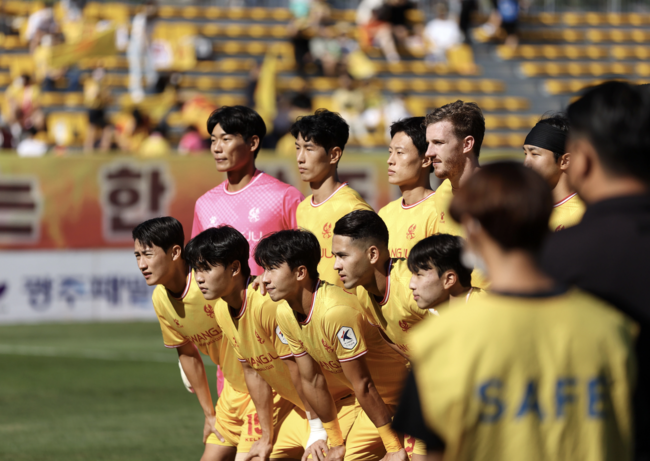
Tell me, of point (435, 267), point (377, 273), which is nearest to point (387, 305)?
point (377, 273)

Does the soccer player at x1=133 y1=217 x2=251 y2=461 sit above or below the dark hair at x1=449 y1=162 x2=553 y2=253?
below

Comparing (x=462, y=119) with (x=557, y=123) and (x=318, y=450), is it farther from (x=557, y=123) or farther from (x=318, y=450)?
(x=318, y=450)

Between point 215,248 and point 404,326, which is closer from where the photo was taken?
point 404,326

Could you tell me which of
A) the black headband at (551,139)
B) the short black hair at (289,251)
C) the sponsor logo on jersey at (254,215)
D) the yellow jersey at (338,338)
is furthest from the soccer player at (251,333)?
the black headband at (551,139)

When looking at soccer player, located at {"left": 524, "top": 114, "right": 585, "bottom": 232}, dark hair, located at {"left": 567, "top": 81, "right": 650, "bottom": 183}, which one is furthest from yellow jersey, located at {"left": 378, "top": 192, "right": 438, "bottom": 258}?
dark hair, located at {"left": 567, "top": 81, "right": 650, "bottom": 183}

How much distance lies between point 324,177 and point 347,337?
1.61 metres

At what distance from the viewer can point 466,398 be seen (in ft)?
7.32

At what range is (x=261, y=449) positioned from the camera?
210 inches

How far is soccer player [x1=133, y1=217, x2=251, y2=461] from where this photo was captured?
5.65 m

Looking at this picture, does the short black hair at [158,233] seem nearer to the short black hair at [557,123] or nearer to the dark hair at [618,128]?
the short black hair at [557,123]

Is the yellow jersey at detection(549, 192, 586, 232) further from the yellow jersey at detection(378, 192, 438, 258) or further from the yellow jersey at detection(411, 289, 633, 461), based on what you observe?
the yellow jersey at detection(411, 289, 633, 461)

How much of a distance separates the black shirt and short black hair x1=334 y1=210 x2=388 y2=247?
2.41m

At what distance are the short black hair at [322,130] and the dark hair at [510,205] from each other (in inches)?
147

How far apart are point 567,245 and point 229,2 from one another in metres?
20.7
